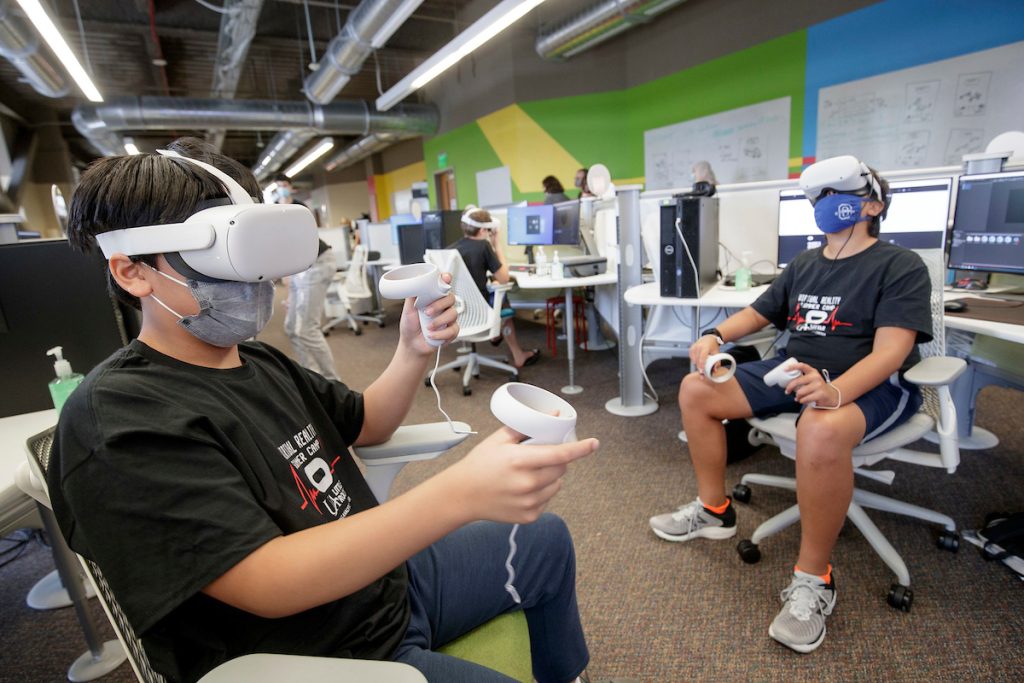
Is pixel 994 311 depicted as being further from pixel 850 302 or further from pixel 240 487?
pixel 240 487

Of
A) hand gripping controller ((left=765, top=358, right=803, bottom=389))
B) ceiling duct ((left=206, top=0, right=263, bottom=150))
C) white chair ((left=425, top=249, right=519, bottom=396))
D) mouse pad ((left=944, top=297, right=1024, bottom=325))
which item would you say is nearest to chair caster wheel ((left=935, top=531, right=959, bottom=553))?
mouse pad ((left=944, top=297, right=1024, bottom=325))

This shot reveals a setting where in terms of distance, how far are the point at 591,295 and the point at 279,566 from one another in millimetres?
3899

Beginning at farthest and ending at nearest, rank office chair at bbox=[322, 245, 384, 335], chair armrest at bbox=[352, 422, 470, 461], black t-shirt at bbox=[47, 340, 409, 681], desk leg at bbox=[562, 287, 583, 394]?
office chair at bbox=[322, 245, 384, 335]
desk leg at bbox=[562, 287, 583, 394]
chair armrest at bbox=[352, 422, 470, 461]
black t-shirt at bbox=[47, 340, 409, 681]

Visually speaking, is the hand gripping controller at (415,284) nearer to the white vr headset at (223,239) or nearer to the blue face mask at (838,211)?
the white vr headset at (223,239)

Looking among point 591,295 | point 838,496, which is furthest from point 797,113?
point 838,496

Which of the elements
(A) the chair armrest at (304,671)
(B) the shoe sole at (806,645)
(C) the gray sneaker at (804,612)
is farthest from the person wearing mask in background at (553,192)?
(A) the chair armrest at (304,671)

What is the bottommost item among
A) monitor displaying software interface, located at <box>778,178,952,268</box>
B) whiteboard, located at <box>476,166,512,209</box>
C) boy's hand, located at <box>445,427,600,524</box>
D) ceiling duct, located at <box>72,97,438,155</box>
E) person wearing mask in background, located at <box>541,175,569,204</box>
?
boy's hand, located at <box>445,427,600,524</box>

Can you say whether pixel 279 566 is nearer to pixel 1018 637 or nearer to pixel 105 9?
pixel 1018 637

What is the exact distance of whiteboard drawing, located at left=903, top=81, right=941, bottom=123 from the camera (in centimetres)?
438

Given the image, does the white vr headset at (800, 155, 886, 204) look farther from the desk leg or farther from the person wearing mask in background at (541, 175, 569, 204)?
the person wearing mask in background at (541, 175, 569, 204)

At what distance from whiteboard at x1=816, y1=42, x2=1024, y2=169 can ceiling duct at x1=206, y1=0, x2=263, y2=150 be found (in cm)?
553

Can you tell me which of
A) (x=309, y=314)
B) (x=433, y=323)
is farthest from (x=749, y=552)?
(x=309, y=314)

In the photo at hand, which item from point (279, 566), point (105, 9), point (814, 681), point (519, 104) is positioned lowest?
point (814, 681)

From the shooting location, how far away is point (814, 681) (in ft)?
4.26
